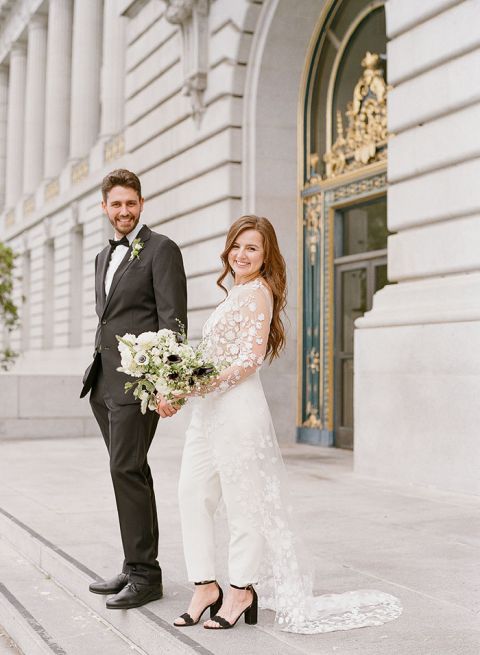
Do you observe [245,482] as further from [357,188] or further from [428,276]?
[357,188]

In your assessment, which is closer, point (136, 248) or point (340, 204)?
point (136, 248)

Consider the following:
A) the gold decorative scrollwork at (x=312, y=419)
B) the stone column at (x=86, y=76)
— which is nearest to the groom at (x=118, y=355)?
the gold decorative scrollwork at (x=312, y=419)

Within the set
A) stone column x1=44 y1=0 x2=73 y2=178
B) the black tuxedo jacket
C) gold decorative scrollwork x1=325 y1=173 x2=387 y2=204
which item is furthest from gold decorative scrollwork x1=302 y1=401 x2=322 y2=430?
stone column x1=44 y1=0 x2=73 y2=178

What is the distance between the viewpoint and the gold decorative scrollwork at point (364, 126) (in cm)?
1127

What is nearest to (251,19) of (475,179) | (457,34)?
(457,34)

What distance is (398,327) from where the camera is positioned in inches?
336

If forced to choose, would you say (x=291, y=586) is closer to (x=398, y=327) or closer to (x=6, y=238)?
(x=398, y=327)

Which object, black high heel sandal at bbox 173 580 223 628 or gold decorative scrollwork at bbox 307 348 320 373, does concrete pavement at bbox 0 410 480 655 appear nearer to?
black high heel sandal at bbox 173 580 223 628

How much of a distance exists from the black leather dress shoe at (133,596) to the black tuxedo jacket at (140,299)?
90 centimetres

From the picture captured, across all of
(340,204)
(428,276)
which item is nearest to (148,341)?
(428,276)

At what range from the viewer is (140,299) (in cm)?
434

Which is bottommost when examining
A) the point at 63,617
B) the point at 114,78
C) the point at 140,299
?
the point at 63,617

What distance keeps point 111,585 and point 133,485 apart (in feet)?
1.92

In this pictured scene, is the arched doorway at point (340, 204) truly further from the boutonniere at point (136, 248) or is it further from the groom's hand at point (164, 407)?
the groom's hand at point (164, 407)
